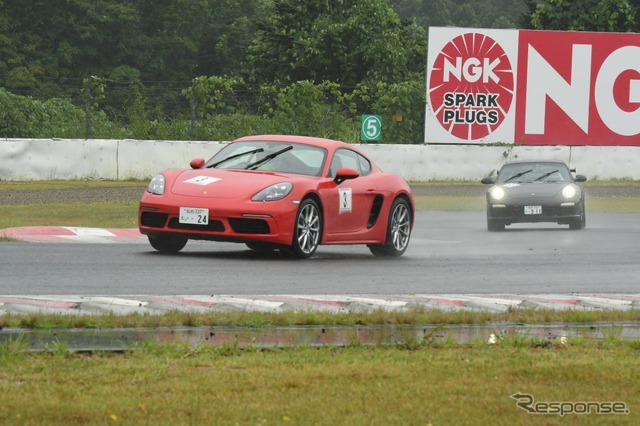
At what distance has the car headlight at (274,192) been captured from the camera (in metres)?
14.4

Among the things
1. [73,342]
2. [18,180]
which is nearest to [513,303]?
[73,342]

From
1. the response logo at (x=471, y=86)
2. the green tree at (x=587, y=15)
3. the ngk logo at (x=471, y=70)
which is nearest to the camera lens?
the response logo at (x=471, y=86)

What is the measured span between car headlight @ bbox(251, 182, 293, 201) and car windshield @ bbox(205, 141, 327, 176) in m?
0.71

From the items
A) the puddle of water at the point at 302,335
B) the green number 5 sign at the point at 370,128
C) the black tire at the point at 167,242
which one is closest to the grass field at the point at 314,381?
the puddle of water at the point at 302,335

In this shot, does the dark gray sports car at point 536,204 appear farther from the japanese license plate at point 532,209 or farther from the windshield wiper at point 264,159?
the windshield wiper at point 264,159

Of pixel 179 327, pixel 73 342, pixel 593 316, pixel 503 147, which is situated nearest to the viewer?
pixel 73 342

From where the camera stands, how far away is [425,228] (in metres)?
21.7

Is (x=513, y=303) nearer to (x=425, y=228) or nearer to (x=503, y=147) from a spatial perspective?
(x=425, y=228)

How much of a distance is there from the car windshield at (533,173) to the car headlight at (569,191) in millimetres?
468

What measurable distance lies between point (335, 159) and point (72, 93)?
45.2 metres

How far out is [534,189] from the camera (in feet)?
75.7

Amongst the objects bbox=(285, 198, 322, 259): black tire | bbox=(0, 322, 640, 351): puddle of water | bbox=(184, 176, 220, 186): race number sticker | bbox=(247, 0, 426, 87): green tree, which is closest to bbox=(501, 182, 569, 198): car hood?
bbox=(285, 198, 322, 259): black tire

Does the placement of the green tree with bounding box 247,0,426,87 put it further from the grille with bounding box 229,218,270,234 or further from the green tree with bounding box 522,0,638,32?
the grille with bounding box 229,218,270,234

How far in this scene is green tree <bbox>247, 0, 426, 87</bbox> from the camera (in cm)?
5312
